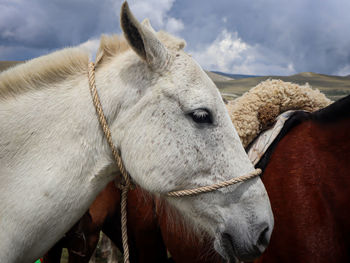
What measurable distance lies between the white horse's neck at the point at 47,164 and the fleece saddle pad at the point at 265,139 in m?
1.31

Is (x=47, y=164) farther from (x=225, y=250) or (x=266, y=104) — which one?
(x=266, y=104)

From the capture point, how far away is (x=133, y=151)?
56.6 inches

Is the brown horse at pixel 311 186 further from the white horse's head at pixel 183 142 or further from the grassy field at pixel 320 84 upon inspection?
the grassy field at pixel 320 84

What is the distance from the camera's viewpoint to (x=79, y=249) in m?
2.57

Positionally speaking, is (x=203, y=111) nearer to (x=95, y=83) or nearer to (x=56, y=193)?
(x=95, y=83)

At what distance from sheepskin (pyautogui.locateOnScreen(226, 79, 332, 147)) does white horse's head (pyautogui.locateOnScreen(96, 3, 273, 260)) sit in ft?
2.52

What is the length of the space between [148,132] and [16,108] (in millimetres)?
860

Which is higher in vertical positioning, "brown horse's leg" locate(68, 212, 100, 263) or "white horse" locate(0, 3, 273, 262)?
"white horse" locate(0, 3, 273, 262)

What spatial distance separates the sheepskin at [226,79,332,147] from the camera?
2.22m

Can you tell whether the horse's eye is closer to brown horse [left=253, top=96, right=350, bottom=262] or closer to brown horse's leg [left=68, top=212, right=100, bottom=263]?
brown horse [left=253, top=96, right=350, bottom=262]

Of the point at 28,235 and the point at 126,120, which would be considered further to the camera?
the point at 126,120

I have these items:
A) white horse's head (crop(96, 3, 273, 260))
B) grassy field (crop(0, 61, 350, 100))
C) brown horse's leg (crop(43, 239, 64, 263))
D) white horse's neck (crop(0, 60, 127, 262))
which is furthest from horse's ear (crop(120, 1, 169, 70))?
grassy field (crop(0, 61, 350, 100))

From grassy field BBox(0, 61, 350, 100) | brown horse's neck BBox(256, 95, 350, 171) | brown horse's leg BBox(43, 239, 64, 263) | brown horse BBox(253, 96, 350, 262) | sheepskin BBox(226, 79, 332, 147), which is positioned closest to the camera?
brown horse BBox(253, 96, 350, 262)

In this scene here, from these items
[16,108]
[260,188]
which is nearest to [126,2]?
[16,108]
